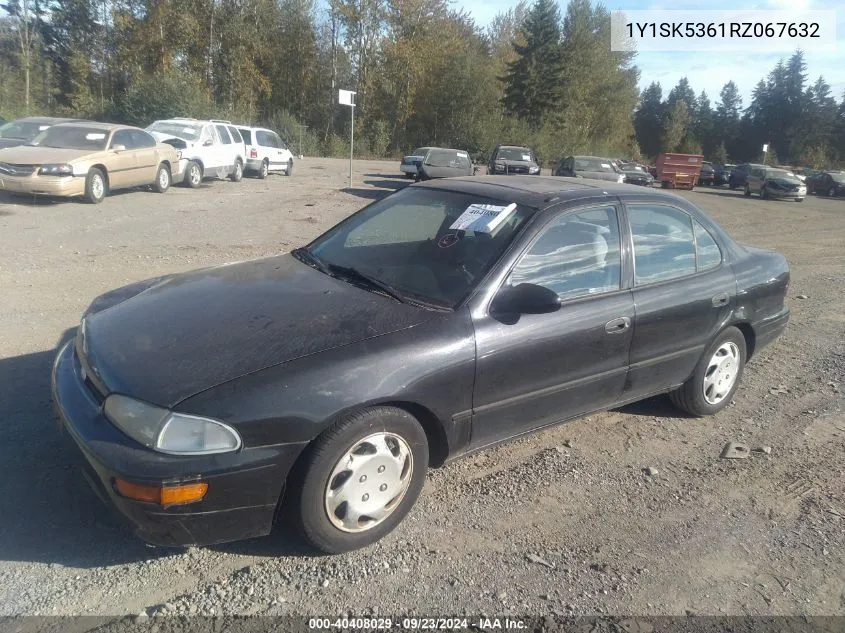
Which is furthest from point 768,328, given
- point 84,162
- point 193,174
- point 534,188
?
point 193,174

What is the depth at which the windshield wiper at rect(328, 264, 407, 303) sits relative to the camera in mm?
3521

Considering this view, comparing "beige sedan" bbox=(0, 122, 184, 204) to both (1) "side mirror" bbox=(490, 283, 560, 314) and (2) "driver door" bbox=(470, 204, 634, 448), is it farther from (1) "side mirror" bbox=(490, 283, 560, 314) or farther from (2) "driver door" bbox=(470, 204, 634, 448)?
(1) "side mirror" bbox=(490, 283, 560, 314)

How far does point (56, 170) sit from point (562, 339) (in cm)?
1195

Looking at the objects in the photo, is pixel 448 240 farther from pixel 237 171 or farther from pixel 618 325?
pixel 237 171

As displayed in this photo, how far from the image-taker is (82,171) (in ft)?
42.2

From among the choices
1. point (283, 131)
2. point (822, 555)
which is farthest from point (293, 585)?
point (283, 131)

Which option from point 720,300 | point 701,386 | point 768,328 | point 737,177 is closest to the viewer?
point 720,300

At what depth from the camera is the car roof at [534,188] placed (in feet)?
12.8

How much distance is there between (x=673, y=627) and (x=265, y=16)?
52.4 meters

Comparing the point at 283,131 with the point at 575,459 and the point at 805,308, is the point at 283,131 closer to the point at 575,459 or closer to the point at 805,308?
the point at 805,308

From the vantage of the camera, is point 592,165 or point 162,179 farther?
point 592,165

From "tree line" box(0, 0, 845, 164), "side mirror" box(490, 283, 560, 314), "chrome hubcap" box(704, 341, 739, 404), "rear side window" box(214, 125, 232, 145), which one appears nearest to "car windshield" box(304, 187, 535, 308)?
"side mirror" box(490, 283, 560, 314)

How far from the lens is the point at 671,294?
4184 millimetres

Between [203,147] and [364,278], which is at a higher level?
[203,147]
